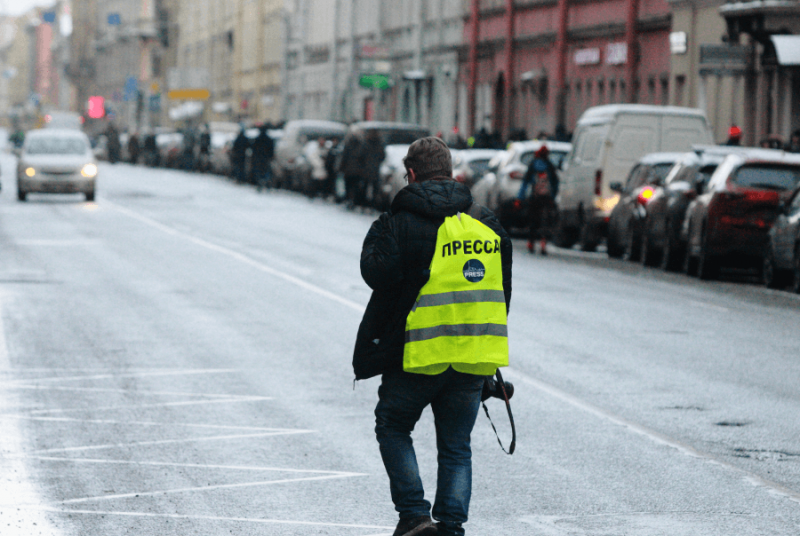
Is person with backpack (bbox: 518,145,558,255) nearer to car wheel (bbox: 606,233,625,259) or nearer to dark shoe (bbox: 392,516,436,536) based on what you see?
car wheel (bbox: 606,233,625,259)

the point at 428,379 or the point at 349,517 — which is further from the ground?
the point at 428,379

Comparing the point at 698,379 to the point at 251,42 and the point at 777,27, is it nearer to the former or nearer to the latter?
the point at 777,27

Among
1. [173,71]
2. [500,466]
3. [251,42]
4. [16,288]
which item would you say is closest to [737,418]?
[500,466]

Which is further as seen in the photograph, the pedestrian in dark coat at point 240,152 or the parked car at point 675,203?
the pedestrian in dark coat at point 240,152

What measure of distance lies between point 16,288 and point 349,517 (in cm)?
1149

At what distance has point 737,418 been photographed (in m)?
10.6

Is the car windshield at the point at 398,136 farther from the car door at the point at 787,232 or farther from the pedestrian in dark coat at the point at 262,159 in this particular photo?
the car door at the point at 787,232

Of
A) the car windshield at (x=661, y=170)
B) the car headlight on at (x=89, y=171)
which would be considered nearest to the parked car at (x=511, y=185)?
the car windshield at (x=661, y=170)

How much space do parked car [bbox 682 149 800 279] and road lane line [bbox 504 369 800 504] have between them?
9.55 metres

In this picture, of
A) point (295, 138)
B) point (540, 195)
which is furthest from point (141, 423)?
point (295, 138)

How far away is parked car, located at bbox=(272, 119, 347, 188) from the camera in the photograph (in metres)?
50.1

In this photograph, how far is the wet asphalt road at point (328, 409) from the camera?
7.70 meters

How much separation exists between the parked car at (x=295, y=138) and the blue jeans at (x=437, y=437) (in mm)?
43027

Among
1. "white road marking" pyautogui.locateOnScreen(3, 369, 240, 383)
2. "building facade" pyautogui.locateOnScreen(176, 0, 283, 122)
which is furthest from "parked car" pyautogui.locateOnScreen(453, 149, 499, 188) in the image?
"building facade" pyautogui.locateOnScreen(176, 0, 283, 122)
